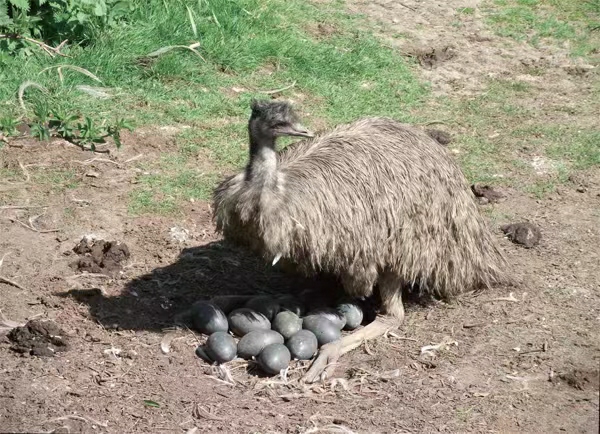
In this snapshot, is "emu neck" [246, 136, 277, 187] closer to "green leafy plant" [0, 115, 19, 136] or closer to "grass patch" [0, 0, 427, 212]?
"grass patch" [0, 0, 427, 212]

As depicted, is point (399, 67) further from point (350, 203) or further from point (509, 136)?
point (350, 203)

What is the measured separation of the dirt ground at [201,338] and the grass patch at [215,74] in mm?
430

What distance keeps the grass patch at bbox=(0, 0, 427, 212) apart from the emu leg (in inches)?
70.8

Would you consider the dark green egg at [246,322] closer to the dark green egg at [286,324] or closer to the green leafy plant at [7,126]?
the dark green egg at [286,324]

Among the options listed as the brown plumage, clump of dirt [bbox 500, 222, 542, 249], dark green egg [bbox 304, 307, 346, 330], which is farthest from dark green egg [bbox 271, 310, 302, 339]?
clump of dirt [bbox 500, 222, 542, 249]

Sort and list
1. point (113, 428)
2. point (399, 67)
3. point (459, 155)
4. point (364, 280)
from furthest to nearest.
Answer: point (399, 67) → point (459, 155) → point (364, 280) → point (113, 428)

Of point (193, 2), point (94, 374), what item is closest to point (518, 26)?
point (193, 2)

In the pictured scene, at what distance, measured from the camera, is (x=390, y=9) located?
1071cm

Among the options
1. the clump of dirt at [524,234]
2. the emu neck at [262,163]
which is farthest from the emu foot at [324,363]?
the clump of dirt at [524,234]

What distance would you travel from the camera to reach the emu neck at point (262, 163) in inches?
220

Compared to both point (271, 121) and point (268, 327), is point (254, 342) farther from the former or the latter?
point (271, 121)

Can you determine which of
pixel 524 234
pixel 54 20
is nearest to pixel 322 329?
pixel 524 234

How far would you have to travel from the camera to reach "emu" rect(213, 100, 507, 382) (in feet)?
18.5

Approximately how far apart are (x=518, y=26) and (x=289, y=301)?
5.38 metres
